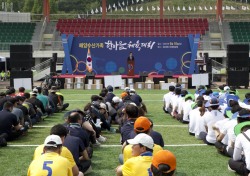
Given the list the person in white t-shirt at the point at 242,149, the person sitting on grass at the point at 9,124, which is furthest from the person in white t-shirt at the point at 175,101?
the person in white t-shirt at the point at 242,149

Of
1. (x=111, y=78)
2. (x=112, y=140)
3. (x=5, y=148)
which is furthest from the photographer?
(x=111, y=78)

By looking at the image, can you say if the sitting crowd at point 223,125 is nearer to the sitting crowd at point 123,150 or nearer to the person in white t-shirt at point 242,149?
the person in white t-shirt at point 242,149

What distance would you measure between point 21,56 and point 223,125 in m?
23.0

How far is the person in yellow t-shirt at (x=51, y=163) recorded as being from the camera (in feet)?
21.1

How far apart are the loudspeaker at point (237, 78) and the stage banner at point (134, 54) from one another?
5.72 m

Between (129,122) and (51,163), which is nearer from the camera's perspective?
(51,163)

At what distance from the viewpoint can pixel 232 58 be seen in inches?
1286

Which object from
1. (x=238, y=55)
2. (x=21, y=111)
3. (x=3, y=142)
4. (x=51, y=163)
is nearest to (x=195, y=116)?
(x=21, y=111)

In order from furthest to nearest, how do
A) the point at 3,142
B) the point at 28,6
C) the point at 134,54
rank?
the point at 28,6
the point at 134,54
the point at 3,142

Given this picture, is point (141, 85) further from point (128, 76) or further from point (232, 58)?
point (232, 58)

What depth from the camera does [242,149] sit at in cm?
955

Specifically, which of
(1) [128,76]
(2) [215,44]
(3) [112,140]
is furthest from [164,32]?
(3) [112,140]

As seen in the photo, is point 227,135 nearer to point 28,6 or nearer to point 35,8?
point 35,8

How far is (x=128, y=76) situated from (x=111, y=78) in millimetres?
4265
